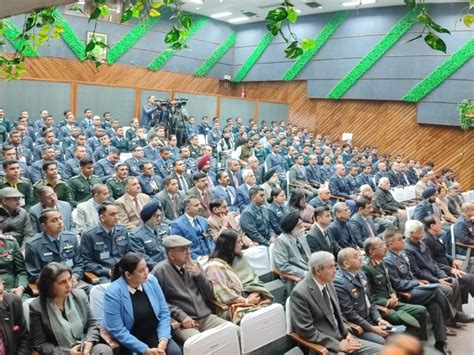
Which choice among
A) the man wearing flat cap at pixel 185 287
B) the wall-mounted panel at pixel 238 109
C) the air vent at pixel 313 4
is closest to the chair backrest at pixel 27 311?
the man wearing flat cap at pixel 185 287

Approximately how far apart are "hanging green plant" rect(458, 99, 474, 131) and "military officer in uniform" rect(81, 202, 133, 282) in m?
11.0

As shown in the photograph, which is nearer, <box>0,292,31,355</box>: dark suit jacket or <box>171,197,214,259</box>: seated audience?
<box>0,292,31,355</box>: dark suit jacket

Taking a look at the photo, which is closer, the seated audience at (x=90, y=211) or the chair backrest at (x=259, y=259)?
the chair backrest at (x=259, y=259)

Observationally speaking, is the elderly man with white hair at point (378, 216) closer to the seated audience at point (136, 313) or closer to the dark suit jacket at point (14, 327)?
the seated audience at point (136, 313)

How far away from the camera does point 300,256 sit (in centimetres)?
445

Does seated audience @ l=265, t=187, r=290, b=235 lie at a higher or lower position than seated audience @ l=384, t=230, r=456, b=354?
higher

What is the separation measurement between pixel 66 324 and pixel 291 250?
2.26 metres

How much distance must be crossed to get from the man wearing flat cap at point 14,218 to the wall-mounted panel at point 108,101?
806 cm

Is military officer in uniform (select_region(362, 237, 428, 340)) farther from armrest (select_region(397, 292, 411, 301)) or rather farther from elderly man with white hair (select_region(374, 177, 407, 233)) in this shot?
elderly man with white hair (select_region(374, 177, 407, 233))

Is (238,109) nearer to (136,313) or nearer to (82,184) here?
(82,184)

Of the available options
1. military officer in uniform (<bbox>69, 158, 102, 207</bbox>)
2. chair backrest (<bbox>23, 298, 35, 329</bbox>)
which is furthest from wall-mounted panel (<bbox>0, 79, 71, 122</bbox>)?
chair backrest (<bbox>23, 298, 35, 329</bbox>)

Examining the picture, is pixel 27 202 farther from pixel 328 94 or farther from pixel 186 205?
pixel 328 94

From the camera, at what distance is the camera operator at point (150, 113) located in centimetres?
1195

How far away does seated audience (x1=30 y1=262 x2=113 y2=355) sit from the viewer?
8.69 ft
